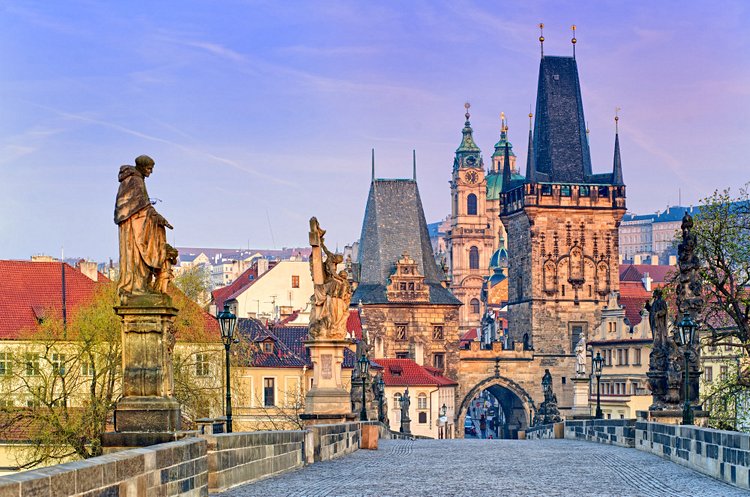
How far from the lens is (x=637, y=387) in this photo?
93812 millimetres

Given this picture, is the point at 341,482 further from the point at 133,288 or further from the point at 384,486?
the point at 133,288

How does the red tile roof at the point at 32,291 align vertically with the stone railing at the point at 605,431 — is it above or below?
above

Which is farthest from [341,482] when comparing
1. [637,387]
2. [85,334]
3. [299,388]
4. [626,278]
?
[626,278]

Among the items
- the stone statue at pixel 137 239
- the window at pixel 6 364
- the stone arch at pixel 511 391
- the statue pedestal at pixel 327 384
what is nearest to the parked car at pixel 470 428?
the stone arch at pixel 511 391

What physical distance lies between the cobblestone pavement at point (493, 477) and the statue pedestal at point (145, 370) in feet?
6.84

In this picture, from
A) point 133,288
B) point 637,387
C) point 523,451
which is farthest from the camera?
point 637,387

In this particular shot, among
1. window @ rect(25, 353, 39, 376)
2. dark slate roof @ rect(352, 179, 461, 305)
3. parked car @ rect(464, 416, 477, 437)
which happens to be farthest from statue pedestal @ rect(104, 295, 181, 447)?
parked car @ rect(464, 416, 477, 437)

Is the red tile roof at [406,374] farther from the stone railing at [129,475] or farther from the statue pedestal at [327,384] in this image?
the stone railing at [129,475]

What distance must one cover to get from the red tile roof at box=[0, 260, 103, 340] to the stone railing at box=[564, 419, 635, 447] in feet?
79.0

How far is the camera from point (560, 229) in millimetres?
116312

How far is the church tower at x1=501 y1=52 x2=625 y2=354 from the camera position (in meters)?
115

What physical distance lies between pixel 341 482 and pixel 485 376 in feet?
311

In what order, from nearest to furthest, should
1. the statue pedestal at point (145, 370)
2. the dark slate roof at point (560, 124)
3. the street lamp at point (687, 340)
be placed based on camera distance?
the statue pedestal at point (145, 370) < the street lamp at point (687, 340) < the dark slate roof at point (560, 124)

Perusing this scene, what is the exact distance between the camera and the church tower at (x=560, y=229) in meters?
115
